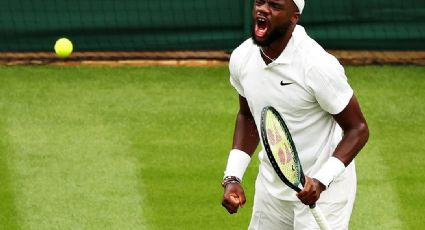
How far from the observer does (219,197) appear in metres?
8.74

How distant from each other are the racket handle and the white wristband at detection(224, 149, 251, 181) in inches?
23.4

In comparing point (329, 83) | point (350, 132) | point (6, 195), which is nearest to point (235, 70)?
point (329, 83)

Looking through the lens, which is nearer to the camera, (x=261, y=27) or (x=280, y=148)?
(x=280, y=148)

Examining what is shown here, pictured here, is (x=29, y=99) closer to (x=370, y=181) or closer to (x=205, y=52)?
(x=205, y=52)

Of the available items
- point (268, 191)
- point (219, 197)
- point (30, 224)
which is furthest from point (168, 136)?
point (268, 191)

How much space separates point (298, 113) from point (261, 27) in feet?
1.50

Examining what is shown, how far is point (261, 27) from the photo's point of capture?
569 centimetres

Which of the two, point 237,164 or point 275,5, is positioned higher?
point 275,5

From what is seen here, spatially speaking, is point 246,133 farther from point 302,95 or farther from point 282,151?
point 282,151

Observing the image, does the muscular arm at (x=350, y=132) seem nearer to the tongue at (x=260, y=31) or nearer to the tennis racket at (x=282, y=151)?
the tennis racket at (x=282, y=151)

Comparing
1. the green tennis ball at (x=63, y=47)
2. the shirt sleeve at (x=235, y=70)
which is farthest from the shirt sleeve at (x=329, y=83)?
the green tennis ball at (x=63, y=47)

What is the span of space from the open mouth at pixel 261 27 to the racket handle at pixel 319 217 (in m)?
0.82

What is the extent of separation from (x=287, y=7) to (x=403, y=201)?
3.31 m

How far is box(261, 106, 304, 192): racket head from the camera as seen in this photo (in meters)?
5.44
